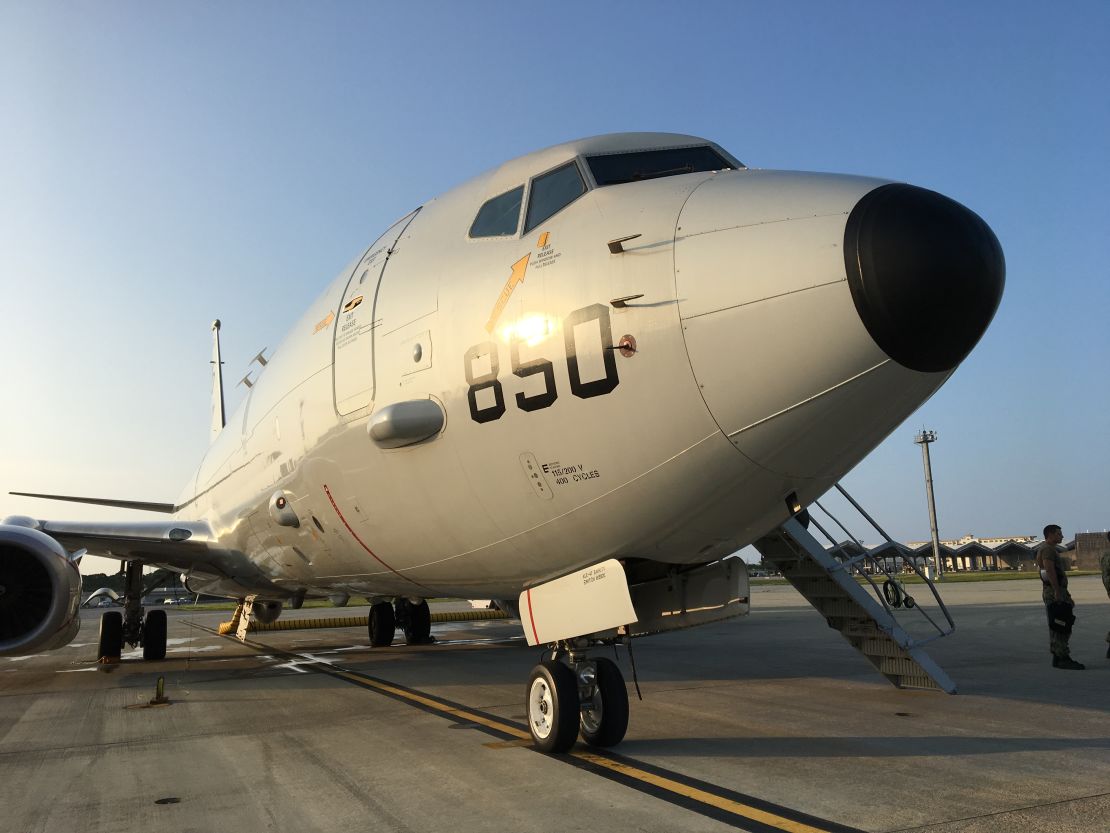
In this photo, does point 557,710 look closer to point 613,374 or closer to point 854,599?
point 613,374

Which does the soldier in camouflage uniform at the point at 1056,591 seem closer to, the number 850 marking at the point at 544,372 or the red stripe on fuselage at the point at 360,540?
the red stripe on fuselage at the point at 360,540

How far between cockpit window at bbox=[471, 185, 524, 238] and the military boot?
9247mm

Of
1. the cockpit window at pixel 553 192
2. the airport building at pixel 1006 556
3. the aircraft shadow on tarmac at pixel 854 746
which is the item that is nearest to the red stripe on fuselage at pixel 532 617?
the aircraft shadow on tarmac at pixel 854 746

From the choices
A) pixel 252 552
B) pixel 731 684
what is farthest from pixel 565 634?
pixel 252 552

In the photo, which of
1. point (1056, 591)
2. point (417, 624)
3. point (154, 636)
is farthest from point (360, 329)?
point (417, 624)

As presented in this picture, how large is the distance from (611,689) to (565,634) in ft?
2.32

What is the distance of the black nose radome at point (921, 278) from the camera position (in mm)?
4090

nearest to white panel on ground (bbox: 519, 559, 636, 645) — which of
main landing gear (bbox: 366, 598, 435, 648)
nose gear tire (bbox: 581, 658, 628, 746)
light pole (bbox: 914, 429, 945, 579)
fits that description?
nose gear tire (bbox: 581, 658, 628, 746)

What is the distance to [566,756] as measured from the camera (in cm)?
594

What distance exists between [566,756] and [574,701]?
0.43 meters

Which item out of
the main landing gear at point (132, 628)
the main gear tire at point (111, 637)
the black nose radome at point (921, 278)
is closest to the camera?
the black nose radome at point (921, 278)

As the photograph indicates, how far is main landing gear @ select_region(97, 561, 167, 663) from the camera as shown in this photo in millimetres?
14891

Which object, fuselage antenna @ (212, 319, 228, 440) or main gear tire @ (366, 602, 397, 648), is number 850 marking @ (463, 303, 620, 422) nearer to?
main gear tire @ (366, 602, 397, 648)

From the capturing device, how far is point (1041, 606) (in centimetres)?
2278
